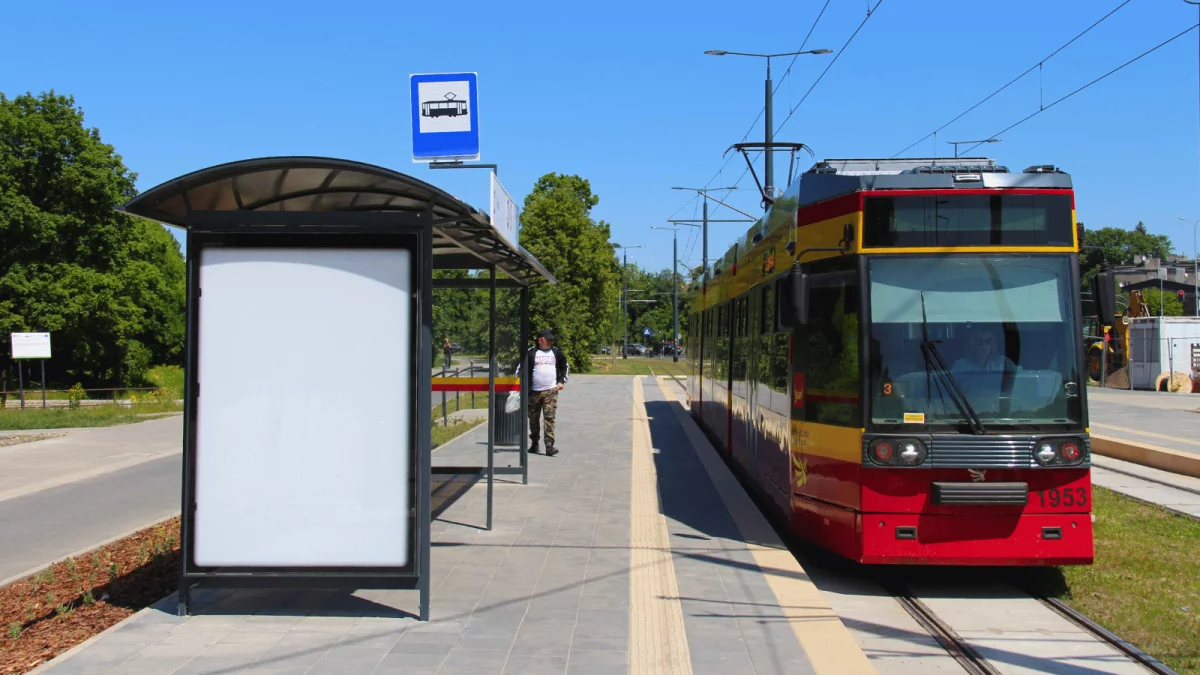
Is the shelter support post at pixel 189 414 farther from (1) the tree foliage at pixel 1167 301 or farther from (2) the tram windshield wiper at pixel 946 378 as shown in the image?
(1) the tree foliage at pixel 1167 301

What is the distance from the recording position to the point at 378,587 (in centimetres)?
633

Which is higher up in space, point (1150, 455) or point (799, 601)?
point (1150, 455)

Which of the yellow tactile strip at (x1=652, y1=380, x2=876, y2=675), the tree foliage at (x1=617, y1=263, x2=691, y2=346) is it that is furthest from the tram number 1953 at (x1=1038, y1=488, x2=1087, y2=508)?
the tree foliage at (x1=617, y1=263, x2=691, y2=346)

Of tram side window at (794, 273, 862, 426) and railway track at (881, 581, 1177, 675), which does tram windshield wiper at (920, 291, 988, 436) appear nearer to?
tram side window at (794, 273, 862, 426)

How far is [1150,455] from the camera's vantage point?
630 inches

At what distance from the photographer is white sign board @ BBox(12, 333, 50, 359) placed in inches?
1277

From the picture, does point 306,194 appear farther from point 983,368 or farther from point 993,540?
point 993,540

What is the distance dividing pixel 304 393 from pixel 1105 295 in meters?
5.53

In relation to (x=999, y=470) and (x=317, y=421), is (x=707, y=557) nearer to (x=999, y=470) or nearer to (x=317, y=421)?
(x=999, y=470)

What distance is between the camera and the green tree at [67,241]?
4769 centimetres

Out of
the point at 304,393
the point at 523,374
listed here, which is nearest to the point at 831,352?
the point at 304,393

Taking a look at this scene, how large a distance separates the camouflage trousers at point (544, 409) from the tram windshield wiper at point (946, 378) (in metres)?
7.78

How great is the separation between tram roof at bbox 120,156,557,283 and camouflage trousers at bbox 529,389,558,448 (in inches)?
282

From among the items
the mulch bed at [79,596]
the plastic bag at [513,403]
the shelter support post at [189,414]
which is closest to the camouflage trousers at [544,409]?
the plastic bag at [513,403]
